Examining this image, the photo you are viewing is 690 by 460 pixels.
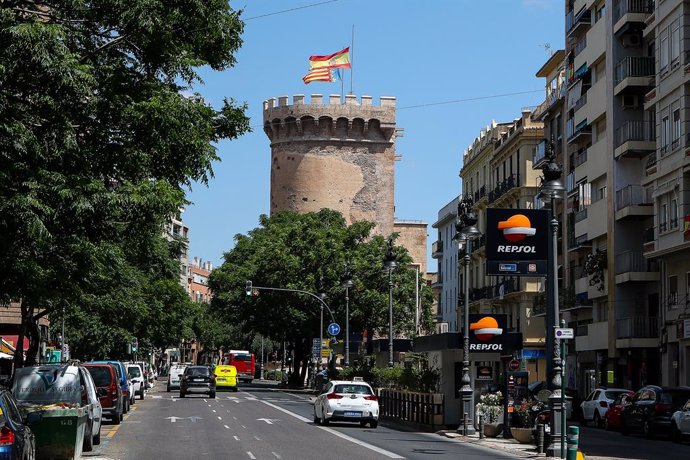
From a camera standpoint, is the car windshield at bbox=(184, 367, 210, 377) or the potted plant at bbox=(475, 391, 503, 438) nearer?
the potted plant at bbox=(475, 391, 503, 438)

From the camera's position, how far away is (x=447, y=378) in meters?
36.9

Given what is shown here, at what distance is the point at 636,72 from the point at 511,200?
89.1 ft

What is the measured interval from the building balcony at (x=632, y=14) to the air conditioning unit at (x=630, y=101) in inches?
113

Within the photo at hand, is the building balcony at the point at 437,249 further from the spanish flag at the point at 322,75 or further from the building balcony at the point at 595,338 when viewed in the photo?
the building balcony at the point at 595,338

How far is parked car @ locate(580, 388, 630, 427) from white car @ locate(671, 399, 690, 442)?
8889 mm

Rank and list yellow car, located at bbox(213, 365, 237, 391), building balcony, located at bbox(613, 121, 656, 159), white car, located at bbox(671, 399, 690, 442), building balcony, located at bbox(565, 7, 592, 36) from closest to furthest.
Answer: white car, located at bbox(671, 399, 690, 442) → building balcony, located at bbox(613, 121, 656, 159) → building balcony, located at bbox(565, 7, 592, 36) → yellow car, located at bbox(213, 365, 237, 391)

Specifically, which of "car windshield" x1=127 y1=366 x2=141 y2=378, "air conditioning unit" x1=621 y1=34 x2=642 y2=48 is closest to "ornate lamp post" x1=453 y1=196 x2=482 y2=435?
"air conditioning unit" x1=621 y1=34 x2=642 y2=48

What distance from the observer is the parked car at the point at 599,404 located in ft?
151

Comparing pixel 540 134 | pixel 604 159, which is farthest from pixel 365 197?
pixel 604 159

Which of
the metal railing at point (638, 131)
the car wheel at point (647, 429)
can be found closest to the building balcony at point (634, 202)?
the metal railing at point (638, 131)

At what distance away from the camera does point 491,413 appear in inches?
1347

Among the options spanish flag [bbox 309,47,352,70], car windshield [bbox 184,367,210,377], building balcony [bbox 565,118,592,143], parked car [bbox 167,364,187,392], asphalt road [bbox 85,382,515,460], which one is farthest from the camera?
spanish flag [bbox 309,47,352,70]

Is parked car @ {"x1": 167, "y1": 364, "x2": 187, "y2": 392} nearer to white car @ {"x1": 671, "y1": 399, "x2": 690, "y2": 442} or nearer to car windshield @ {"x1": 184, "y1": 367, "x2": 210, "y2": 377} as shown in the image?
car windshield @ {"x1": 184, "y1": 367, "x2": 210, "y2": 377}

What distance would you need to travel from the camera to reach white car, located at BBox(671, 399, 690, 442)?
33312 millimetres
